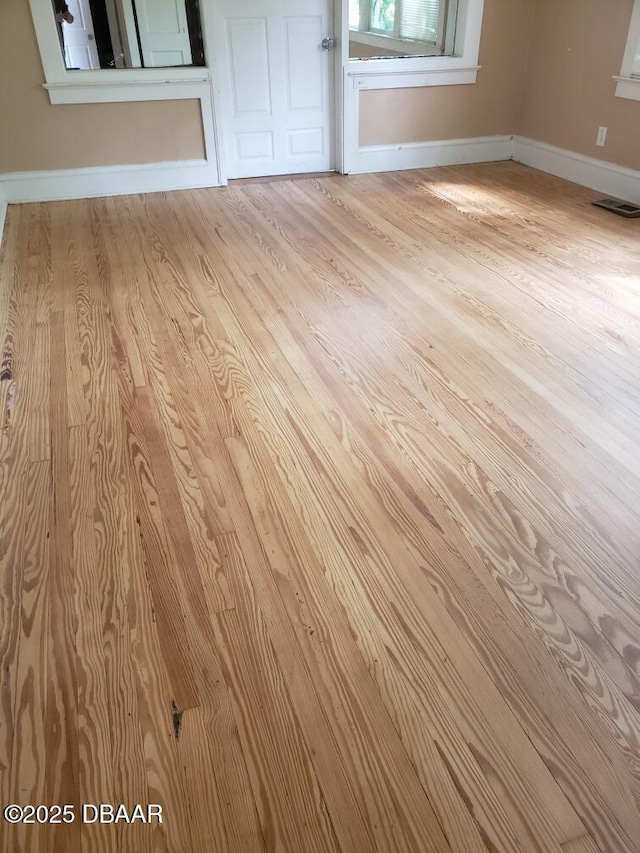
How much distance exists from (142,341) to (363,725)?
1.89m

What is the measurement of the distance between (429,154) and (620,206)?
1667 millimetres

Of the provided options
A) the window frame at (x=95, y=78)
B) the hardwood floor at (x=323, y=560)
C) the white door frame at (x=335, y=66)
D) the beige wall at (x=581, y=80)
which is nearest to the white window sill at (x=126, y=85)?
the window frame at (x=95, y=78)

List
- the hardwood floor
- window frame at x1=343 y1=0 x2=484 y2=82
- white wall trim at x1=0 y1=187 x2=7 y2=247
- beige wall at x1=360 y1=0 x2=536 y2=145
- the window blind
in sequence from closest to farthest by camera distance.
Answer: the hardwood floor → white wall trim at x1=0 y1=187 x2=7 y2=247 → window frame at x1=343 y1=0 x2=484 y2=82 → beige wall at x1=360 y1=0 x2=536 y2=145 → the window blind

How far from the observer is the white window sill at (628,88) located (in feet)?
13.2

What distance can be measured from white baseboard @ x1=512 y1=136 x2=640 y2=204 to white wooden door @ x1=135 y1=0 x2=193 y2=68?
2.68 meters

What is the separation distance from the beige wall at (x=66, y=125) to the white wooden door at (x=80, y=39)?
192mm

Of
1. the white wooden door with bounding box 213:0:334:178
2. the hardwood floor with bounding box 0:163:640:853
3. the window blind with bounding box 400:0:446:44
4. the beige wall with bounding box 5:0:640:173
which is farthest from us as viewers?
the window blind with bounding box 400:0:446:44

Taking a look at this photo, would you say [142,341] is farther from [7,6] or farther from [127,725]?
[7,6]

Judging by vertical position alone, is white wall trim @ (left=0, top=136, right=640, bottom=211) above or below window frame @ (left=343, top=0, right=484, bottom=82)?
below

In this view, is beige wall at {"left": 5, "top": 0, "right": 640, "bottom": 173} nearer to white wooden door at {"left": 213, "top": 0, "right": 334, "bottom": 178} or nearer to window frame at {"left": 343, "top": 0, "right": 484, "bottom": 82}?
window frame at {"left": 343, "top": 0, "right": 484, "bottom": 82}

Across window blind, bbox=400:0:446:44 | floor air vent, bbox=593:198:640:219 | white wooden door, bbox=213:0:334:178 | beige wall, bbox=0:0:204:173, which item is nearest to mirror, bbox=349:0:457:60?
window blind, bbox=400:0:446:44

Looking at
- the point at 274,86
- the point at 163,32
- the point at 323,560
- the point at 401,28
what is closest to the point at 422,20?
the point at 401,28

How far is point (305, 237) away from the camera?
12.4ft

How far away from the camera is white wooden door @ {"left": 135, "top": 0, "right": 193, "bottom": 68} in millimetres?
4156
